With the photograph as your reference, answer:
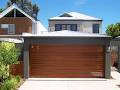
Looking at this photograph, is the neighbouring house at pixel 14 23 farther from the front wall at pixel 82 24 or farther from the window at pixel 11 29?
the front wall at pixel 82 24

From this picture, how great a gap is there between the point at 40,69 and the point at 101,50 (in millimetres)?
4684

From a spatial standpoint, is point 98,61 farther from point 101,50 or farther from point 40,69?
point 40,69

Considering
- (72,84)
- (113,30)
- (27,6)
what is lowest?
(72,84)

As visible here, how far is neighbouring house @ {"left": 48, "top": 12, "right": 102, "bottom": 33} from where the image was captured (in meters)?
46.5

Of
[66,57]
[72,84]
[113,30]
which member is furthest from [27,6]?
[72,84]

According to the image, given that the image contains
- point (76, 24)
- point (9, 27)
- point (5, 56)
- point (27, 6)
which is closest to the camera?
point (5, 56)

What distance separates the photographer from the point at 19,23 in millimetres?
45438

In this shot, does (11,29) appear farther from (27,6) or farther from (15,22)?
(27,6)

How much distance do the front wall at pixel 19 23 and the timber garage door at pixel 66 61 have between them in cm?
2031

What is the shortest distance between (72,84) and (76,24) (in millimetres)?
26187

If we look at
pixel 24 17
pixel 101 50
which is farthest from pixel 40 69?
pixel 24 17

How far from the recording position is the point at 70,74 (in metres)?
25.3

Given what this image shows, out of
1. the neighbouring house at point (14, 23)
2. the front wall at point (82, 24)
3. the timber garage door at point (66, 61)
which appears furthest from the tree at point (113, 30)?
the timber garage door at point (66, 61)

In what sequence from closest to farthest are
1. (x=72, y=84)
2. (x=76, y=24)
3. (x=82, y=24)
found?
(x=72, y=84) → (x=76, y=24) → (x=82, y=24)
